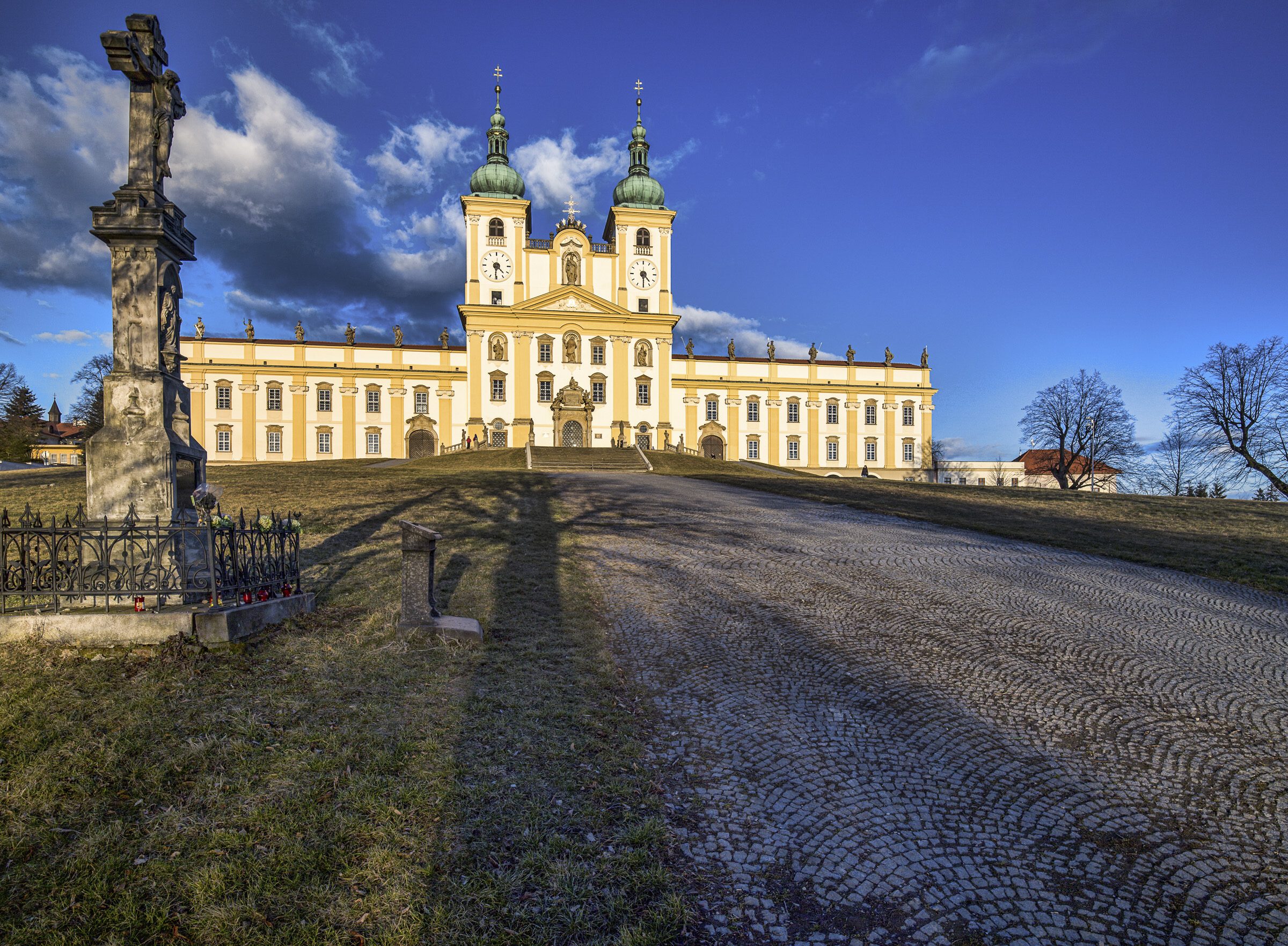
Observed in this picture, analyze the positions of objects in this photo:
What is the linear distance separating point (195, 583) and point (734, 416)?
171ft

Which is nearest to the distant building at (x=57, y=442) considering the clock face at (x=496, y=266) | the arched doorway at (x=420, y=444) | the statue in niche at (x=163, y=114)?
the arched doorway at (x=420, y=444)

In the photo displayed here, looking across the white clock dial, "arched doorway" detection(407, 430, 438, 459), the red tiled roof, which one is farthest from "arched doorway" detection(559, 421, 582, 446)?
the red tiled roof

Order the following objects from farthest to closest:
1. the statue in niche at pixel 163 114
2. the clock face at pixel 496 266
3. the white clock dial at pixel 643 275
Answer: the white clock dial at pixel 643 275 < the clock face at pixel 496 266 < the statue in niche at pixel 163 114

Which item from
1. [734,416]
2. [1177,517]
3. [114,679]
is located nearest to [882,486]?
[1177,517]

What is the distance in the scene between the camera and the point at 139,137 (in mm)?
7059

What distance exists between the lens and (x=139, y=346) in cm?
680

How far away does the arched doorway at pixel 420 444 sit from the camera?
5144 cm

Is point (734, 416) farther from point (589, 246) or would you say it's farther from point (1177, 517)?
point (1177, 517)

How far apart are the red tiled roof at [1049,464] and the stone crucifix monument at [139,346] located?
56.8 meters

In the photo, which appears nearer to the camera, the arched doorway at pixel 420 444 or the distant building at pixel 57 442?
the arched doorway at pixel 420 444

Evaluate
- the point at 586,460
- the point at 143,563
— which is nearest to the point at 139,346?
the point at 143,563

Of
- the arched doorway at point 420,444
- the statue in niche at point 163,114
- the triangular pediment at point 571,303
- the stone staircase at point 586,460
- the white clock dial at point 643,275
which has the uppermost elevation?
the white clock dial at point 643,275

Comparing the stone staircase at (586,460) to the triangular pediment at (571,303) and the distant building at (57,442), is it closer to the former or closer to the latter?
the triangular pediment at (571,303)

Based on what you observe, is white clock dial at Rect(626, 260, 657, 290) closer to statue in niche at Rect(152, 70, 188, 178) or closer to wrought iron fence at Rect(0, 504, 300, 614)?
statue in niche at Rect(152, 70, 188, 178)
